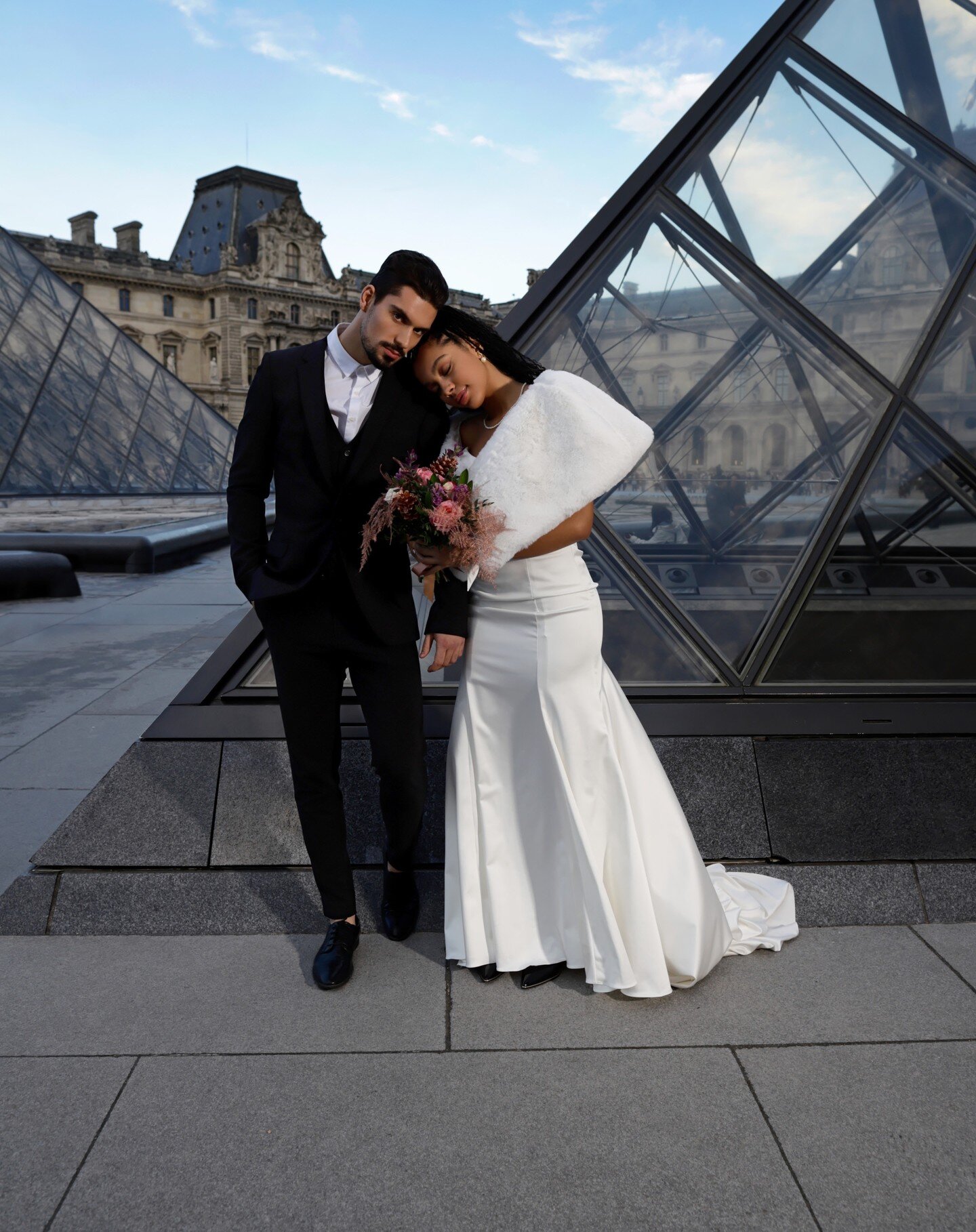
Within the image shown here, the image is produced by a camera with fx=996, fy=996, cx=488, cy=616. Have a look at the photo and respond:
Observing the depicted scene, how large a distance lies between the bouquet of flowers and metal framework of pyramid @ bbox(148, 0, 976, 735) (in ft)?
3.50

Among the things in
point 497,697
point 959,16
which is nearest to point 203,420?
point 959,16

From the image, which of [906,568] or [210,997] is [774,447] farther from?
[210,997]

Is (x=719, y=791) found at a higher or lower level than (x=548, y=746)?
lower

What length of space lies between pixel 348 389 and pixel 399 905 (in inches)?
51.9

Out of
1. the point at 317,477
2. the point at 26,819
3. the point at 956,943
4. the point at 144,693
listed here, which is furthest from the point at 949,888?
the point at 144,693

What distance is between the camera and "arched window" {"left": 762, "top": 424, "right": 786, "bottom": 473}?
3541mm

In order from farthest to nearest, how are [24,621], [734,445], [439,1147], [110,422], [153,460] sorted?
[153,460], [110,422], [24,621], [734,445], [439,1147]

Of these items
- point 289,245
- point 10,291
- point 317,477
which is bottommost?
point 317,477

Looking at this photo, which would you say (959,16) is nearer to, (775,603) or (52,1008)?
(775,603)

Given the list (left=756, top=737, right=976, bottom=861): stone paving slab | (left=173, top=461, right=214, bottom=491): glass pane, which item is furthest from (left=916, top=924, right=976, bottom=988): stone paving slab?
(left=173, top=461, right=214, bottom=491): glass pane

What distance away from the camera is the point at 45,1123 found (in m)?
1.80

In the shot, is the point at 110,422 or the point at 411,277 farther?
the point at 110,422

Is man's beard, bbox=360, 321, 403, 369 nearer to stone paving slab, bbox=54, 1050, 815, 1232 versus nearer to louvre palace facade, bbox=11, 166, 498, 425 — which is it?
stone paving slab, bbox=54, 1050, 815, 1232

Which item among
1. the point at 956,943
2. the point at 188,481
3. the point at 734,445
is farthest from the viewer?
the point at 188,481
